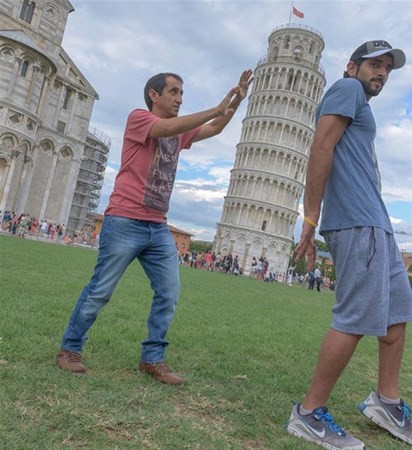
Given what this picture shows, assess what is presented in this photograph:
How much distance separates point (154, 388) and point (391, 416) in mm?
1539

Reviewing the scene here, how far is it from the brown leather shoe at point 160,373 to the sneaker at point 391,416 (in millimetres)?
1298

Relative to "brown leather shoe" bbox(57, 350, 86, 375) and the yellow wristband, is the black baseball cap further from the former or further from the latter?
"brown leather shoe" bbox(57, 350, 86, 375)

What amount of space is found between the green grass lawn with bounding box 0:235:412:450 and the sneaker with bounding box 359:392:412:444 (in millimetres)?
69

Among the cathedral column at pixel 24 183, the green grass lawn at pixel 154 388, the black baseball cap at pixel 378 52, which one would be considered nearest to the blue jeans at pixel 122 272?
the green grass lawn at pixel 154 388

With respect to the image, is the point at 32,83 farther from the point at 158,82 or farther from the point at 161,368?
the point at 161,368

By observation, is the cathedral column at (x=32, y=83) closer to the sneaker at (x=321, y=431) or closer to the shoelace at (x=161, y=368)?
the shoelace at (x=161, y=368)

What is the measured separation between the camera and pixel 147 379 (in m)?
3.38

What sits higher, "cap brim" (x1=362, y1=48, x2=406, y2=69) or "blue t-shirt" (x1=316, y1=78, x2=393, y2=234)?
"cap brim" (x1=362, y1=48, x2=406, y2=69)

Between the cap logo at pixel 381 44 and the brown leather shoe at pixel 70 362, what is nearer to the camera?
the cap logo at pixel 381 44

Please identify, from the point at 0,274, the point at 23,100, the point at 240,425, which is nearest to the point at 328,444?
the point at 240,425

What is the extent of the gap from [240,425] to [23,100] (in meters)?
32.6

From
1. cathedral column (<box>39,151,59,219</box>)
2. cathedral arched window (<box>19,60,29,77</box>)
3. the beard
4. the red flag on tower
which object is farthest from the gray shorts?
the red flag on tower

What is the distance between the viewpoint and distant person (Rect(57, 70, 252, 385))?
3.41m

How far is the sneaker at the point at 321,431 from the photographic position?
263cm
